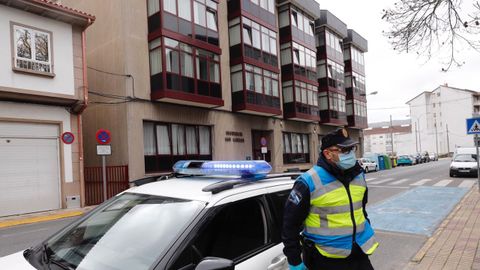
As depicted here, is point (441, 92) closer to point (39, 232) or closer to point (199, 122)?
point (199, 122)

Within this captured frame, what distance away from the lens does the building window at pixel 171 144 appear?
18266mm

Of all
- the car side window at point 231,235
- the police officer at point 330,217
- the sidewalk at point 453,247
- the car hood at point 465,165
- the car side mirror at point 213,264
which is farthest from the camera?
the car hood at point 465,165

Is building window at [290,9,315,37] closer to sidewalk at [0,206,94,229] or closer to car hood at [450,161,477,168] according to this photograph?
car hood at [450,161,477,168]

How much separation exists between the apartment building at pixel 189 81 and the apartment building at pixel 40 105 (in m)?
Answer: 2.39

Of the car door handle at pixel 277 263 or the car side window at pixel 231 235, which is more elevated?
the car side window at pixel 231 235

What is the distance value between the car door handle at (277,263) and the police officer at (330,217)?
0.17 m

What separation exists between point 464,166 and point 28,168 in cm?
2208

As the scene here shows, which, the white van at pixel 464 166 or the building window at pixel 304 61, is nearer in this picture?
the white van at pixel 464 166

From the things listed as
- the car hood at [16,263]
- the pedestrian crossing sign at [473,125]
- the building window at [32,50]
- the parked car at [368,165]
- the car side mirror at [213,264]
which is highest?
the building window at [32,50]

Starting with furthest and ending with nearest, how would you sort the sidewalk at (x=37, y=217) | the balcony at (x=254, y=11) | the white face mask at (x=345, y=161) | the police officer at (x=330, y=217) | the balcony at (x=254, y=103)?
the balcony at (x=254, y=11) → the balcony at (x=254, y=103) → the sidewalk at (x=37, y=217) → the white face mask at (x=345, y=161) → the police officer at (x=330, y=217)

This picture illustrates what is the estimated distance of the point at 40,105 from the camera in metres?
14.5

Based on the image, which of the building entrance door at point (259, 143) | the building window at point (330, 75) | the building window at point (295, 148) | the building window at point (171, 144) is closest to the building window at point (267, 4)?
the building entrance door at point (259, 143)

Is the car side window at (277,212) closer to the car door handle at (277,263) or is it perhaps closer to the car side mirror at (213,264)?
the car door handle at (277,263)

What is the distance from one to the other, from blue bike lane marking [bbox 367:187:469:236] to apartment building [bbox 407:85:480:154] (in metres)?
73.0
